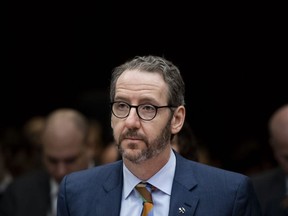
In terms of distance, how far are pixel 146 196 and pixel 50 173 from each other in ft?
9.04

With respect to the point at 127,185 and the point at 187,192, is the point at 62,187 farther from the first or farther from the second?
the point at 187,192

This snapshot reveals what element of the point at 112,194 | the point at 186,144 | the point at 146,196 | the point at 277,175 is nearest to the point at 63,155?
the point at 186,144

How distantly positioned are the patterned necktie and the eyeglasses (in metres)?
0.36

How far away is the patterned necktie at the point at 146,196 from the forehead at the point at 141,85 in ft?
1.50

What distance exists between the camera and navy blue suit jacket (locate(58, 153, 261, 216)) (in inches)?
169

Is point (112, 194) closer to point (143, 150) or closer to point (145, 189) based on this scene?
point (145, 189)

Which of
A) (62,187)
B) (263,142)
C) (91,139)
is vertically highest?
(62,187)

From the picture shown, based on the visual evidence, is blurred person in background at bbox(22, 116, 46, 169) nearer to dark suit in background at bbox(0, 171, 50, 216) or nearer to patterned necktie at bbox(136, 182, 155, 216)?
dark suit in background at bbox(0, 171, 50, 216)

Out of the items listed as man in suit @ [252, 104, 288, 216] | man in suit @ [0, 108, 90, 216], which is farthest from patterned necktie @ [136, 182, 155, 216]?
man in suit @ [0, 108, 90, 216]

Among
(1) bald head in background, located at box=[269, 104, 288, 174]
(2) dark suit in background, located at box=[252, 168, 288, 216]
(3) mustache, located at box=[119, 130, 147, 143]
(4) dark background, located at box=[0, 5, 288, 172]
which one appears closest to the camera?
(3) mustache, located at box=[119, 130, 147, 143]

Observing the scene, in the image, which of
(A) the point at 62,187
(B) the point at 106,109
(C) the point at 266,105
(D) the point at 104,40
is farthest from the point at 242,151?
(A) the point at 62,187

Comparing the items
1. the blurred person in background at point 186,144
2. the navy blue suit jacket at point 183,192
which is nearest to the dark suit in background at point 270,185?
the blurred person in background at point 186,144

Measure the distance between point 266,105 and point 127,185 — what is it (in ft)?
23.8

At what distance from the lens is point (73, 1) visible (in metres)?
11.4
